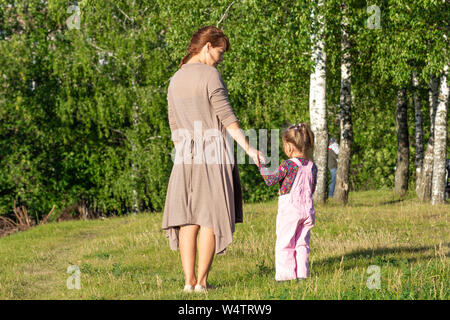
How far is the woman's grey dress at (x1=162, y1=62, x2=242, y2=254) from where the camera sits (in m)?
5.64

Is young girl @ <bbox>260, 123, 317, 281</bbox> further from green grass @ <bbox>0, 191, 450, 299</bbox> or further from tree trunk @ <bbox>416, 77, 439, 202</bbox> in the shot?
tree trunk @ <bbox>416, 77, 439, 202</bbox>

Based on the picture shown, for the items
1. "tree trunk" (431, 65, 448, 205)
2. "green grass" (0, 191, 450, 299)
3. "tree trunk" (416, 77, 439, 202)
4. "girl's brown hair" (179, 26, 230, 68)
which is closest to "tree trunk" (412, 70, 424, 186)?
"tree trunk" (416, 77, 439, 202)

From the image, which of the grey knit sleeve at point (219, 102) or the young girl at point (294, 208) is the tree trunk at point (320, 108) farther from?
the grey knit sleeve at point (219, 102)

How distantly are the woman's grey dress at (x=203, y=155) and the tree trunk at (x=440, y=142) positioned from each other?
35.5ft

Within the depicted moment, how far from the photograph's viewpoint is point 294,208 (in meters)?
6.03

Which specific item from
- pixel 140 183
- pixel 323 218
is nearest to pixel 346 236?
pixel 323 218

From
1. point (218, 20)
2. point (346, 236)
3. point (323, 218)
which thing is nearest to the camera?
point (346, 236)

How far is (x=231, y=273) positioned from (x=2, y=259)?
4.81 meters

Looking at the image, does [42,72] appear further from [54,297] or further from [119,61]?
[54,297]

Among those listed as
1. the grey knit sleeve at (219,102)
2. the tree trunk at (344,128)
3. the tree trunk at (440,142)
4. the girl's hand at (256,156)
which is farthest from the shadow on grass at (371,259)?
the tree trunk at (440,142)

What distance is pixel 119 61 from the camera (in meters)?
18.7

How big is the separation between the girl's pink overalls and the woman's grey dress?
559mm

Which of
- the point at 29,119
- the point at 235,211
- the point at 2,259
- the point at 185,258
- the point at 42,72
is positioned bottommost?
the point at 2,259

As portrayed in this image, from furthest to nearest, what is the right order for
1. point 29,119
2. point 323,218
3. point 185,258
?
point 29,119, point 323,218, point 185,258
